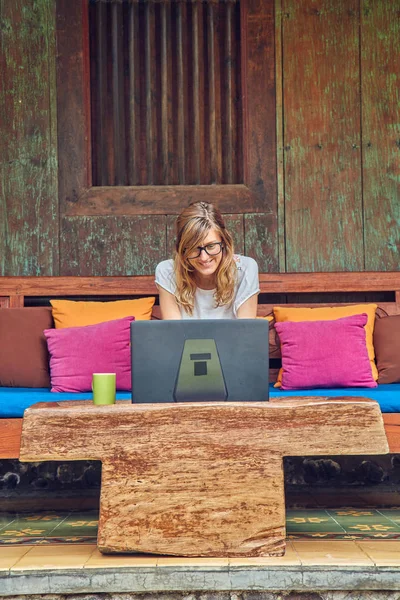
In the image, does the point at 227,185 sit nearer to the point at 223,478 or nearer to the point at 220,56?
the point at 220,56

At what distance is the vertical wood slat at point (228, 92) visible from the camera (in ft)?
14.0

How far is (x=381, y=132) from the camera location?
421 centimetres

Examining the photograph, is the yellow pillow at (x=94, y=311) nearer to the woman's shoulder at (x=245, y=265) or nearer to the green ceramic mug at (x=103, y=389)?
the woman's shoulder at (x=245, y=265)

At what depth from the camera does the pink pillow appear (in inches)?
139

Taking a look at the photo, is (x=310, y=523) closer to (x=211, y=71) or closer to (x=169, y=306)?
(x=169, y=306)

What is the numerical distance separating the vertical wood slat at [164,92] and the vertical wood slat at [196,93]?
0.15m

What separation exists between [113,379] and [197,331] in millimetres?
357

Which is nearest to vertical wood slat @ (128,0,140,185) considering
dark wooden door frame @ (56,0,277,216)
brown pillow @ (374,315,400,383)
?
dark wooden door frame @ (56,0,277,216)

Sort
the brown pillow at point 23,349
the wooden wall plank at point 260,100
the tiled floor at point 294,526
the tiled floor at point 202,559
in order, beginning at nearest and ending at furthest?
the tiled floor at point 202,559, the tiled floor at point 294,526, the brown pillow at point 23,349, the wooden wall plank at point 260,100

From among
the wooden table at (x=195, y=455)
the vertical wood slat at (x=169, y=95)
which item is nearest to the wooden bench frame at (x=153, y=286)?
the vertical wood slat at (x=169, y=95)

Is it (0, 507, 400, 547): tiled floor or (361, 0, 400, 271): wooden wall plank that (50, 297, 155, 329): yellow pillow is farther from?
(361, 0, 400, 271): wooden wall plank

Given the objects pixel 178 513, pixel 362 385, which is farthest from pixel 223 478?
pixel 362 385

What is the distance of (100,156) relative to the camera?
4281mm

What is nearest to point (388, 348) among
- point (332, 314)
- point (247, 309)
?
point (332, 314)
